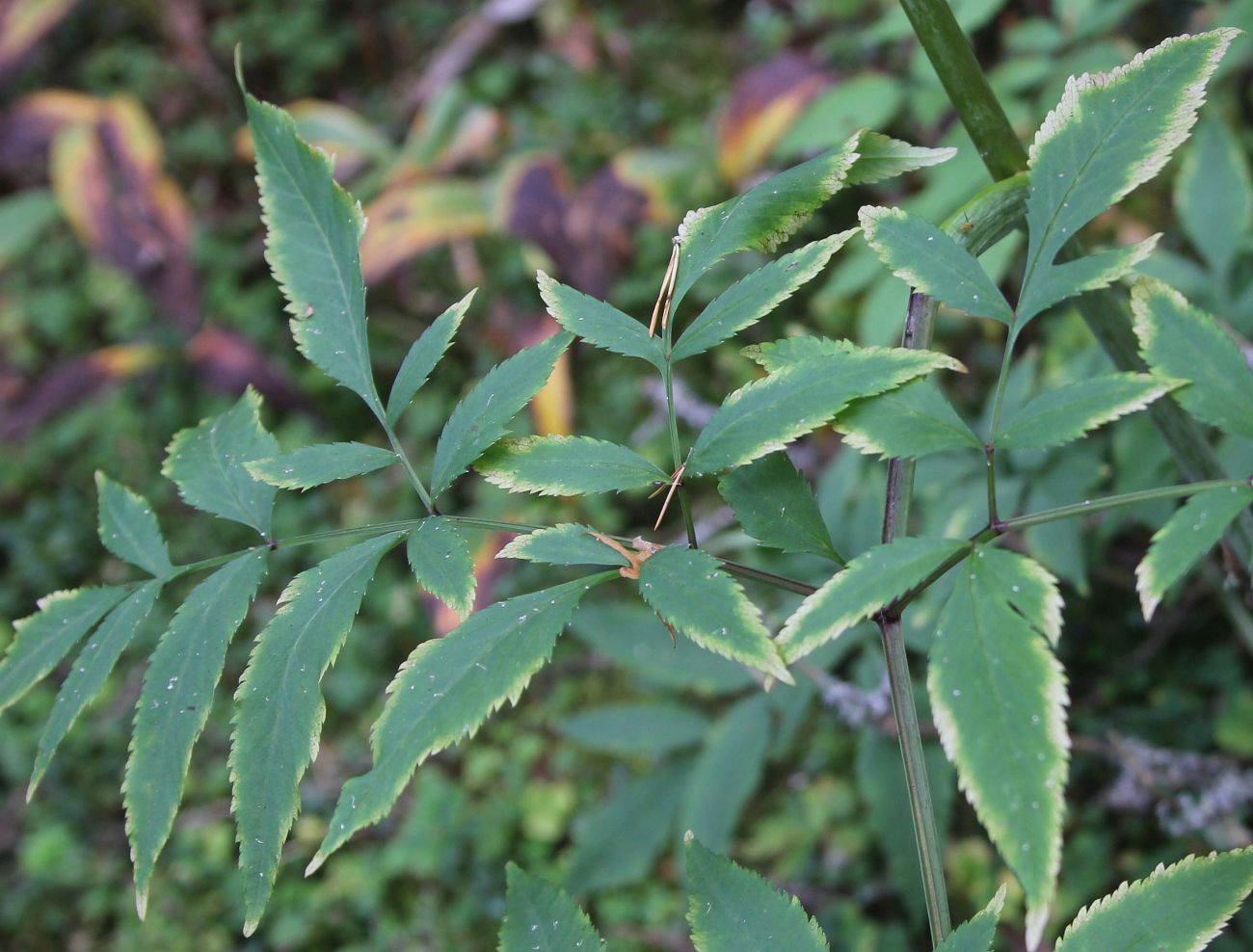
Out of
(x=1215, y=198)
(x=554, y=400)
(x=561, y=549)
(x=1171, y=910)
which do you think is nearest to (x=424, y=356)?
(x=561, y=549)

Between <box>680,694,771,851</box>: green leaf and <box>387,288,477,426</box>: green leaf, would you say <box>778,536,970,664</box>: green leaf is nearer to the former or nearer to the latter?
<box>387,288,477,426</box>: green leaf

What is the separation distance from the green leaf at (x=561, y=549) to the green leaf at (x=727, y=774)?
2.63 feet

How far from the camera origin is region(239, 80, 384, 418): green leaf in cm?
75

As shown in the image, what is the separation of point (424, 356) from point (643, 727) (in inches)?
35.5

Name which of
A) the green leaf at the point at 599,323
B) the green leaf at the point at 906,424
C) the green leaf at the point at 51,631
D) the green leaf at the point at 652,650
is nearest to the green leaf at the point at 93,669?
the green leaf at the point at 51,631

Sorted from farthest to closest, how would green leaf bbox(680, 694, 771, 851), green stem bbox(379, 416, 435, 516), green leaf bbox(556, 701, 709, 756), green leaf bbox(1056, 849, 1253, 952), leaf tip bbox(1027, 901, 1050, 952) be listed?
green leaf bbox(556, 701, 709, 756), green leaf bbox(680, 694, 771, 851), green stem bbox(379, 416, 435, 516), green leaf bbox(1056, 849, 1253, 952), leaf tip bbox(1027, 901, 1050, 952)

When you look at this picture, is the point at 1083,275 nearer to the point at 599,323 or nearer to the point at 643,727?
the point at 599,323

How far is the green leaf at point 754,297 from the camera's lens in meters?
0.66

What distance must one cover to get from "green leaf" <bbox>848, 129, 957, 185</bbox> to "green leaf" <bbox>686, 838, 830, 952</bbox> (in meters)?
0.46

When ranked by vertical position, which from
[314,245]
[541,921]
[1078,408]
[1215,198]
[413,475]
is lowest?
[1215,198]

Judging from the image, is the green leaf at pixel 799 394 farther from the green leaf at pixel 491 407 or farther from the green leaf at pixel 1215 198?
the green leaf at pixel 1215 198

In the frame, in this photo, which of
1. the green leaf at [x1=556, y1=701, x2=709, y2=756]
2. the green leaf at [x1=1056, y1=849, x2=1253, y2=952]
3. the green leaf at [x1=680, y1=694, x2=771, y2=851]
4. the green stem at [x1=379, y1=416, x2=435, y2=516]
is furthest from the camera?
the green leaf at [x1=556, y1=701, x2=709, y2=756]

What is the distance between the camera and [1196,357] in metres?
0.64

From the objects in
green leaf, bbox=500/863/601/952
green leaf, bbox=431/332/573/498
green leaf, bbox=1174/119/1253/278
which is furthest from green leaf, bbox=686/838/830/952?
green leaf, bbox=1174/119/1253/278
